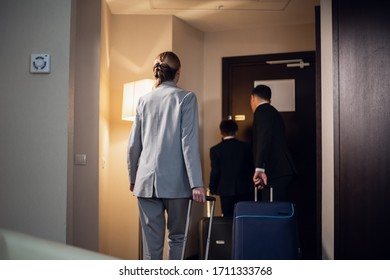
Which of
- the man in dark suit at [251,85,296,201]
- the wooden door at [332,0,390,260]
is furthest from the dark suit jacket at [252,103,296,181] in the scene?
the wooden door at [332,0,390,260]

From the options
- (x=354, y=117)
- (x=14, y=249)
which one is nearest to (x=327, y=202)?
(x=354, y=117)

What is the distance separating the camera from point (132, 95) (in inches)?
143

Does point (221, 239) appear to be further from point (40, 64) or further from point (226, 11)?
point (226, 11)

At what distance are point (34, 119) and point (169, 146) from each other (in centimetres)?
71

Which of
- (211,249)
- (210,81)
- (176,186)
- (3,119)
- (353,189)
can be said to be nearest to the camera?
(176,186)

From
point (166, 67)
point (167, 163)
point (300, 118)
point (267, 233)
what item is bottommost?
point (267, 233)

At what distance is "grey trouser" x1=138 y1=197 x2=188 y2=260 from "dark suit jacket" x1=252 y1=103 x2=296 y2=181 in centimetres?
106

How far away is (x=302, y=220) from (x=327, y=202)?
155 centimetres

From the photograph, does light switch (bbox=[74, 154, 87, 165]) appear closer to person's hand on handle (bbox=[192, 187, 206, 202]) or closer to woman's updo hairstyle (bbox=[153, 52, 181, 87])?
woman's updo hairstyle (bbox=[153, 52, 181, 87])

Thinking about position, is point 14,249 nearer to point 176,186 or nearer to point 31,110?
point 176,186

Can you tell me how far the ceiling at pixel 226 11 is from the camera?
3789 mm

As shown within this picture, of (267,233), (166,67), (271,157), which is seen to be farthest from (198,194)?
(271,157)

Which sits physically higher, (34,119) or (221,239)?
(34,119)
